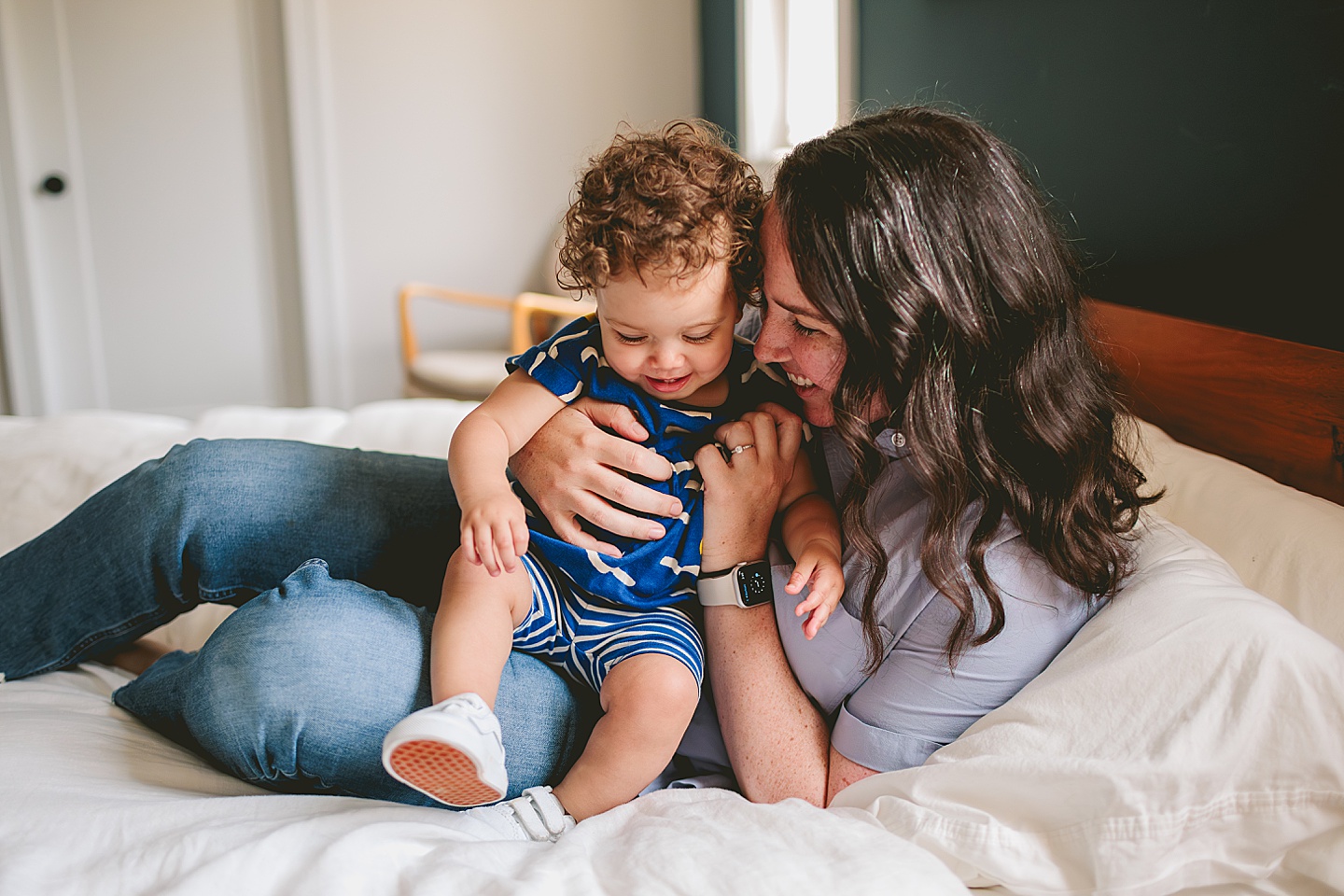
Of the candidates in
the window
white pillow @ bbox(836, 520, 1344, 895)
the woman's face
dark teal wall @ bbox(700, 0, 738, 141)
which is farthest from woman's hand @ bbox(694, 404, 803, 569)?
dark teal wall @ bbox(700, 0, 738, 141)

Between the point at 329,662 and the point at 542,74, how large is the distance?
3854 millimetres

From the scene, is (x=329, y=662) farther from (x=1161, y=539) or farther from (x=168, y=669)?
(x=1161, y=539)

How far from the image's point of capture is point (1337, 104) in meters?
1.20

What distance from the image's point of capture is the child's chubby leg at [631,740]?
103cm

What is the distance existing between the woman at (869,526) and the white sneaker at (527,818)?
0.17ft

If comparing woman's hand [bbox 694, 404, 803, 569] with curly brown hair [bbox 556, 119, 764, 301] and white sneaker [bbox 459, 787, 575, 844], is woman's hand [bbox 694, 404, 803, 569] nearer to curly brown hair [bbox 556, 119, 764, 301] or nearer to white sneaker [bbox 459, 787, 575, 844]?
curly brown hair [bbox 556, 119, 764, 301]

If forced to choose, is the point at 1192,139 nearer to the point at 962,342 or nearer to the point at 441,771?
the point at 962,342

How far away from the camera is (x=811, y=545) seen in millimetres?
1103

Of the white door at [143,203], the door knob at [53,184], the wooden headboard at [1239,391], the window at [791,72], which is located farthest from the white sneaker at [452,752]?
the door knob at [53,184]

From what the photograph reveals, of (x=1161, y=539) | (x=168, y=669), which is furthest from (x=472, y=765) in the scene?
(x=1161, y=539)

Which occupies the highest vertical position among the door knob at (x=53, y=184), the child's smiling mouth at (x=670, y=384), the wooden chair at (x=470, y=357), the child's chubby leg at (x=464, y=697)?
the door knob at (x=53, y=184)

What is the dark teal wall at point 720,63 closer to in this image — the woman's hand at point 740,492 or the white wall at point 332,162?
the white wall at point 332,162

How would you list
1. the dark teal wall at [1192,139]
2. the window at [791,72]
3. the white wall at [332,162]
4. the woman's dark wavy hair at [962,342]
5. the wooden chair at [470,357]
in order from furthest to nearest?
the white wall at [332,162] < the wooden chair at [470,357] < the window at [791,72] < the dark teal wall at [1192,139] < the woman's dark wavy hair at [962,342]

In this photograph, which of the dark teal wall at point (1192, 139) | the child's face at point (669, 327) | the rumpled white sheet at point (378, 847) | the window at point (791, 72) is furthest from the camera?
the window at point (791, 72)
